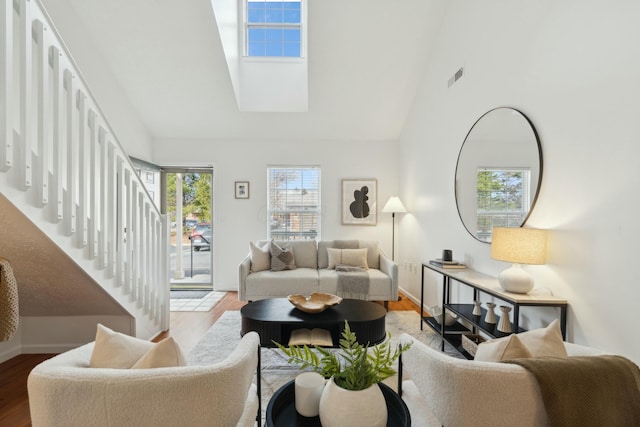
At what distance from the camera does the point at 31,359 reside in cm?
243

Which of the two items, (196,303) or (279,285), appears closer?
(279,285)


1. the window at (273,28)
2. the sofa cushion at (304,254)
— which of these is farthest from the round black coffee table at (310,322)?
the window at (273,28)

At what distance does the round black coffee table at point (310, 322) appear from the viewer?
2.20 m

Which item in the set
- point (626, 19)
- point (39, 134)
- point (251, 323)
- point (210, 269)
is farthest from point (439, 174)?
point (210, 269)

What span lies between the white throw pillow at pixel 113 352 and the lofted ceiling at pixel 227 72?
3313 millimetres

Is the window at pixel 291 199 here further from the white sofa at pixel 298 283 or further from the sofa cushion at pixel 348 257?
the white sofa at pixel 298 283

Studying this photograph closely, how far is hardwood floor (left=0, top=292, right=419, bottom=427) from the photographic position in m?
1.80

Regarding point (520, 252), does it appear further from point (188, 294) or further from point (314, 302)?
point (188, 294)

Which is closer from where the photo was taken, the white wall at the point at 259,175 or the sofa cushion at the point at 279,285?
the sofa cushion at the point at 279,285

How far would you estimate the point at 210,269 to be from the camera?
15.9 feet

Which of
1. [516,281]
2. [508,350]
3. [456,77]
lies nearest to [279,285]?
[516,281]

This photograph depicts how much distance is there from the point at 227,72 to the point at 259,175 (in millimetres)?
1540

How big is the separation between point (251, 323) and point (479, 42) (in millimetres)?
3104

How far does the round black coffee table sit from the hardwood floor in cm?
91
